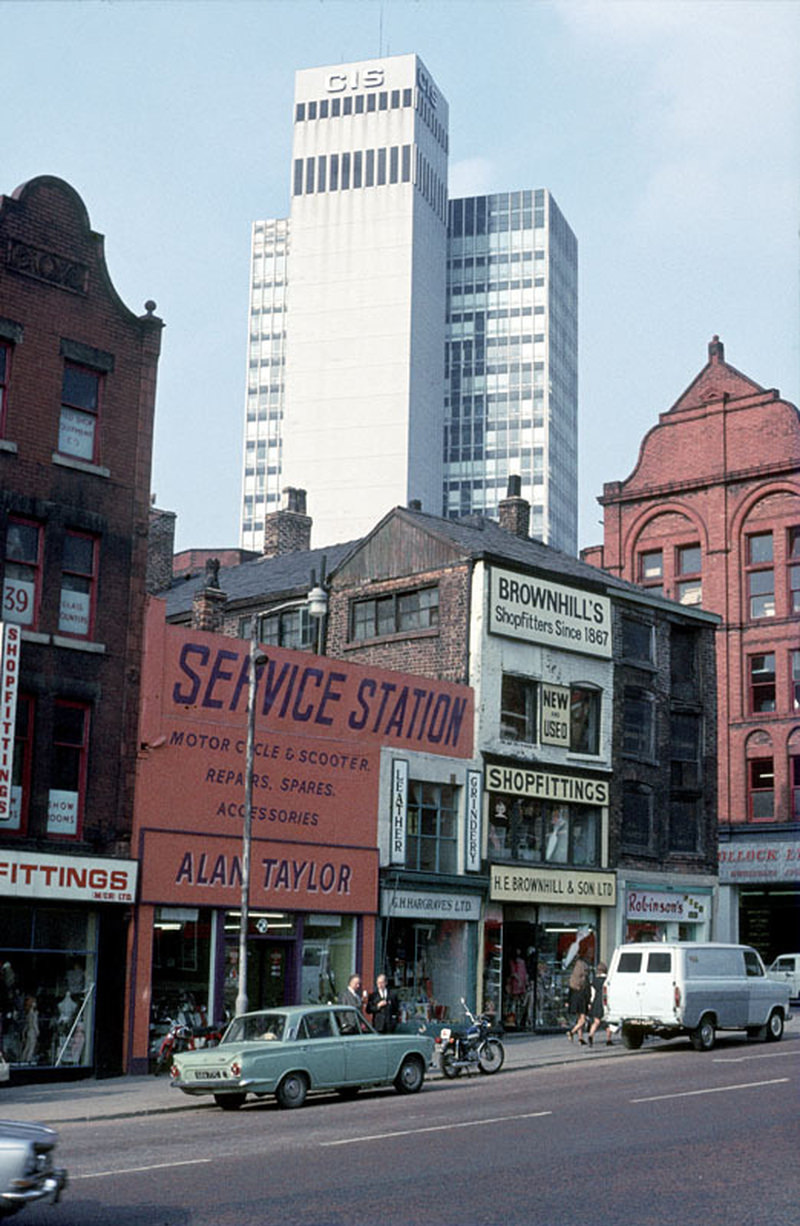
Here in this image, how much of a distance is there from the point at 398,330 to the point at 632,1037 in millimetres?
133657

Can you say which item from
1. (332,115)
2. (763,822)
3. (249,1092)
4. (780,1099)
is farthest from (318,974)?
(332,115)

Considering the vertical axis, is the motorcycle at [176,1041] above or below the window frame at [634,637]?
below

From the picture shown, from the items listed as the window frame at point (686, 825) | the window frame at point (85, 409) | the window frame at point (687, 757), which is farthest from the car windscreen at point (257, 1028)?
the window frame at point (687, 757)

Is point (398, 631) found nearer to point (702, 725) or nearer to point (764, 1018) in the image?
→ point (702, 725)

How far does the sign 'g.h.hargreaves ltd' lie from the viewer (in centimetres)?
3928

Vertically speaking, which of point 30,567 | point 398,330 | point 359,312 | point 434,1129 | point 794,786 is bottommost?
point 434,1129

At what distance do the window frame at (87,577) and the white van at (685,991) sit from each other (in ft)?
41.5

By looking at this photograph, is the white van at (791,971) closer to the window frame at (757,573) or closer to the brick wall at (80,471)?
the window frame at (757,573)

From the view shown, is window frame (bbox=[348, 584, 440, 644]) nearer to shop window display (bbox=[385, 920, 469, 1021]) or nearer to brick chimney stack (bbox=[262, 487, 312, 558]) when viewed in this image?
shop window display (bbox=[385, 920, 469, 1021])

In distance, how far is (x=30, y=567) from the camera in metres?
29.3

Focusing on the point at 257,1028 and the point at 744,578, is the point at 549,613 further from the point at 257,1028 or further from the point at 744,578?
the point at 744,578

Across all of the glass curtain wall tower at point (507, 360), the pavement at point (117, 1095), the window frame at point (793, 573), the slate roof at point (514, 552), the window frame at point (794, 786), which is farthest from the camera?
the glass curtain wall tower at point (507, 360)

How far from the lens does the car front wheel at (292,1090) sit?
2184cm

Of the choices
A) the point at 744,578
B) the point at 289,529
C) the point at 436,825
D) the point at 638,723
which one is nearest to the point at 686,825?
the point at 638,723
